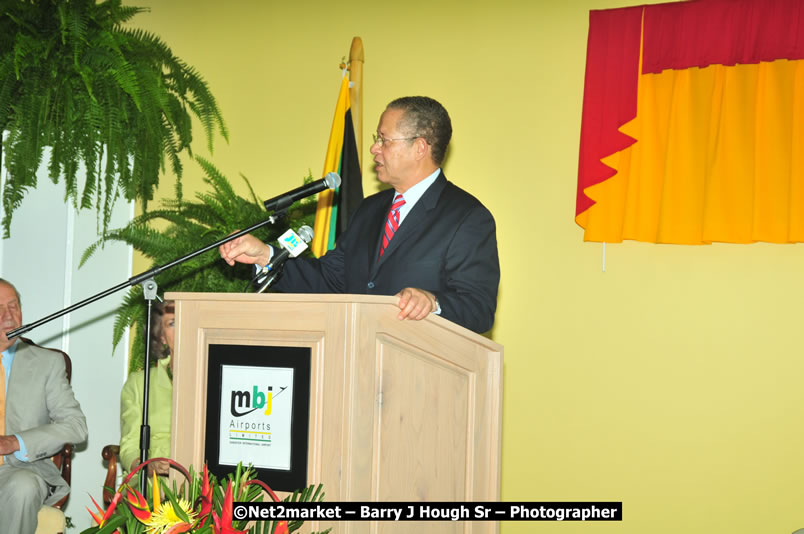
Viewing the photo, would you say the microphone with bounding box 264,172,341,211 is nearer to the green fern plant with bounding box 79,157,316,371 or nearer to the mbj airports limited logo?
the mbj airports limited logo

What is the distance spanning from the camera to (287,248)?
208 centimetres

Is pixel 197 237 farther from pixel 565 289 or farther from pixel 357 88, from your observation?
pixel 565 289

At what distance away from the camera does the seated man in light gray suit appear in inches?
125

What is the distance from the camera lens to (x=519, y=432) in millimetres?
4152

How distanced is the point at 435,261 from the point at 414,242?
0.09m

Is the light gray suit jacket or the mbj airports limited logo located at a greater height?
the mbj airports limited logo

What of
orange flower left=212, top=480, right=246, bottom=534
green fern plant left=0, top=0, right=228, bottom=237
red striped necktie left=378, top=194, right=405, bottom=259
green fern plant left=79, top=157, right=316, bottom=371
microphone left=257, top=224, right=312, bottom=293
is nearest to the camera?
orange flower left=212, top=480, right=246, bottom=534

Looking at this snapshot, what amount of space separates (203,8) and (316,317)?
12.0 feet

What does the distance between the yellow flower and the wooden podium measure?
0.35 metres

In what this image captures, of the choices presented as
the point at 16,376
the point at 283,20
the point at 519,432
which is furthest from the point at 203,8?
the point at 519,432

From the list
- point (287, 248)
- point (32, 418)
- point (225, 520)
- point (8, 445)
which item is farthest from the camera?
point (32, 418)

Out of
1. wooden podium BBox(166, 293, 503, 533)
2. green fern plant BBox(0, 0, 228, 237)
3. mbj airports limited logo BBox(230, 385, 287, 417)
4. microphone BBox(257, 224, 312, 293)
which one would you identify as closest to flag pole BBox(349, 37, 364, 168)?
green fern plant BBox(0, 0, 228, 237)

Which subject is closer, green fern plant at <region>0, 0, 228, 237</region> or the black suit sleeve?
the black suit sleeve

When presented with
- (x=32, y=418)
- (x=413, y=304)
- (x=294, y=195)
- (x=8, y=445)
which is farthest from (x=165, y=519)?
(x=32, y=418)
